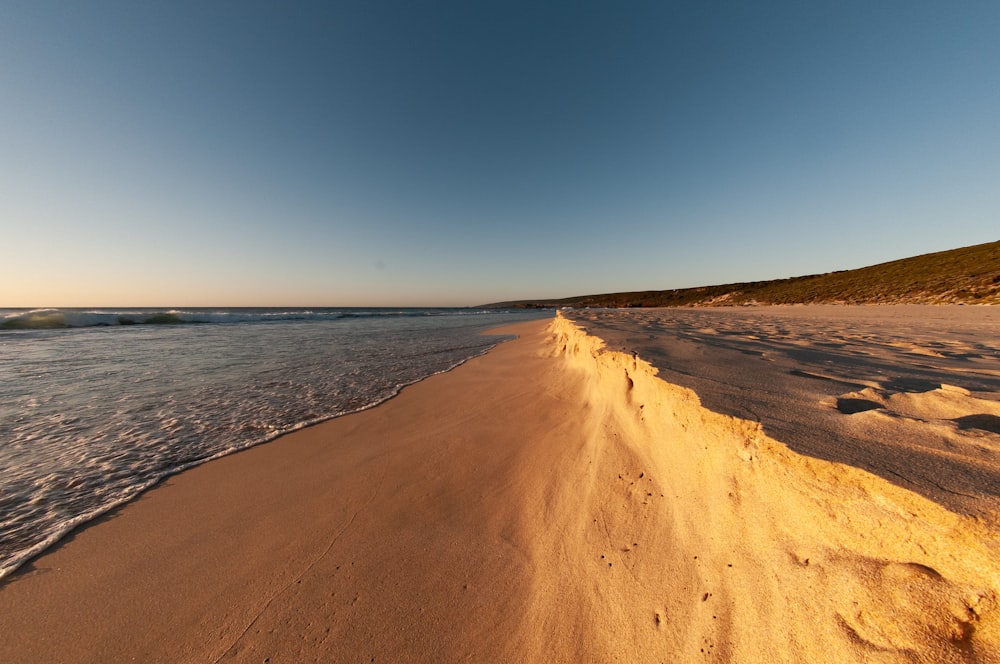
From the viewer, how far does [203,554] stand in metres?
2.39

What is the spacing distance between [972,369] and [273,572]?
6243mm

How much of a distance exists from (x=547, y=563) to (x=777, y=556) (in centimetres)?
123

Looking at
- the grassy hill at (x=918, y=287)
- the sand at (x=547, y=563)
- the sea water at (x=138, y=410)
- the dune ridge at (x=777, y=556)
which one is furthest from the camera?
the grassy hill at (x=918, y=287)

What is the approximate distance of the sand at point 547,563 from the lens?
3.96 ft

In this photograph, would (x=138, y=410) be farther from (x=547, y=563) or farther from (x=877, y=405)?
(x=877, y=405)

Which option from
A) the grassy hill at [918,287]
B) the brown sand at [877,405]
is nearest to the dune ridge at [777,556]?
the brown sand at [877,405]

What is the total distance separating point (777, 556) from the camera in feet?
4.96

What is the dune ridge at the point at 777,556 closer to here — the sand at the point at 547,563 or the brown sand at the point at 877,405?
the sand at the point at 547,563

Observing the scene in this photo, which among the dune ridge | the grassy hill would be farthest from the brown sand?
the grassy hill

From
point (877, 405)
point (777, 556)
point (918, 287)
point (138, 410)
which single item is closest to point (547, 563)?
point (777, 556)

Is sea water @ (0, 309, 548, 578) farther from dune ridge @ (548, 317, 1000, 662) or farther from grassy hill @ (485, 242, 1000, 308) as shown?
grassy hill @ (485, 242, 1000, 308)

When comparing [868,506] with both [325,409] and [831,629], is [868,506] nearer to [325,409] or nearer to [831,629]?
[831,629]

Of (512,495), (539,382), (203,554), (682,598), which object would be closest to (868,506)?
(682,598)

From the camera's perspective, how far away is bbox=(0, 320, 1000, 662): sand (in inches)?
47.5
